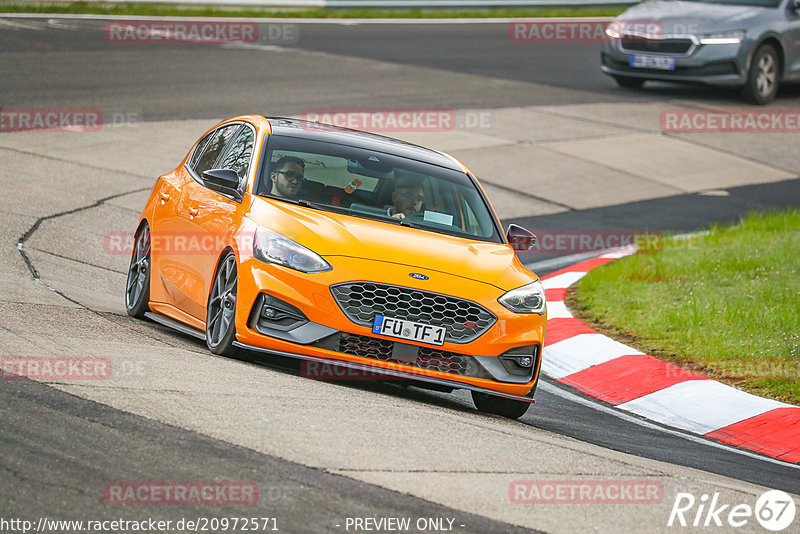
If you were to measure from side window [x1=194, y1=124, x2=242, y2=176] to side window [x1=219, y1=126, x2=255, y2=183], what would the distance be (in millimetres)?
198

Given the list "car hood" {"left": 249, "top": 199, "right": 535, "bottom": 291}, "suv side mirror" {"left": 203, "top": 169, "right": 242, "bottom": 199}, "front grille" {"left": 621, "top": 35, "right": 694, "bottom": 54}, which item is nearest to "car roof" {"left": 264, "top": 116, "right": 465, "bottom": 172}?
"suv side mirror" {"left": 203, "top": 169, "right": 242, "bottom": 199}

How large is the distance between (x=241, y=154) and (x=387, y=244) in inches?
65.3

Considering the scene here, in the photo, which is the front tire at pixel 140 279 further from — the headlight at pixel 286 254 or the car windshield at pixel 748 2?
the car windshield at pixel 748 2

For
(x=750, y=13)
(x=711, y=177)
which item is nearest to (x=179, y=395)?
(x=711, y=177)

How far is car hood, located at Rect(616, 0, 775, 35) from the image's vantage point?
21016 mm

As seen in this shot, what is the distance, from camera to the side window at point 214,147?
30.4ft

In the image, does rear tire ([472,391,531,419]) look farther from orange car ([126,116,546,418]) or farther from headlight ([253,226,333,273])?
headlight ([253,226,333,273])

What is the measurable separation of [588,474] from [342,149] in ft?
11.6

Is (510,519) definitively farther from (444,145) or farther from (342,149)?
(444,145)

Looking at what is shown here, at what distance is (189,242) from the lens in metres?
8.50

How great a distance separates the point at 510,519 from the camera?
16.9 feet

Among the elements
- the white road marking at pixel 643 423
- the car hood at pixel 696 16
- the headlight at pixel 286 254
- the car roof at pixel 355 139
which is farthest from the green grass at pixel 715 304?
the car hood at pixel 696 16

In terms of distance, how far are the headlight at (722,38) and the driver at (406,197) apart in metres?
13.6

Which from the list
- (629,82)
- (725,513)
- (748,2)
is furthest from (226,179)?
(629,82)
